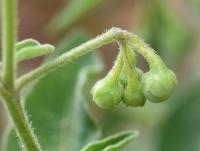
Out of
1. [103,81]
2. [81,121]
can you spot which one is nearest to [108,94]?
[103,81]

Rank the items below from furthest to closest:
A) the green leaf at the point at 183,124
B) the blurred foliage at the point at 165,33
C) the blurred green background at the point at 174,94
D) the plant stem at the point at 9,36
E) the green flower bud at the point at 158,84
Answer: the blurred foliage at the point at 165,33 < the green leaf at the point at 183,124 < the blurred green background at the point at 174,94 < the green flower bud at the point at 158,84 < the plant stem at the point at 9,36

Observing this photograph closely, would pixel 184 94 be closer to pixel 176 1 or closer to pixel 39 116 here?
pixel 39 116

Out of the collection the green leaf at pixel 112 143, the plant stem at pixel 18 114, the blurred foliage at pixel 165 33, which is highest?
the blurred foliage at pixel 165 33

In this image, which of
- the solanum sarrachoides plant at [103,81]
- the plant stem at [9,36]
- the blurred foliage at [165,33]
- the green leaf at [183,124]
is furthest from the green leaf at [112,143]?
the blurred foliage at [165,33]

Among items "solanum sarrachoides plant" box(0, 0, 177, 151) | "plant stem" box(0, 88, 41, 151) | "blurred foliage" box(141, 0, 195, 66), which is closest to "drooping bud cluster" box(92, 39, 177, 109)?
"solanum sarrachoides plant" box(0, 0, 177, 151)

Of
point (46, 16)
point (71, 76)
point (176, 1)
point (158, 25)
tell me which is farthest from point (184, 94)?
point (46, 16)

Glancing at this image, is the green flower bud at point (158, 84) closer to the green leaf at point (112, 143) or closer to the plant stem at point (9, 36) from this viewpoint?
the green leaf at point (112, 143)

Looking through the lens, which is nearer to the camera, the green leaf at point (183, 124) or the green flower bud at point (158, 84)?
the green flower bud at point (158, 84)

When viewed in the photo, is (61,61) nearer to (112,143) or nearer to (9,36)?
(9,36)
